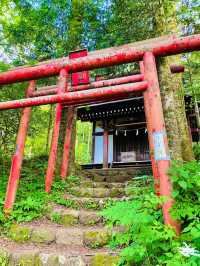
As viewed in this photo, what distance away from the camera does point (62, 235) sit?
5.07 metres

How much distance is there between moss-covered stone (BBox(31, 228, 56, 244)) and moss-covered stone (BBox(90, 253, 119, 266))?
1251mm

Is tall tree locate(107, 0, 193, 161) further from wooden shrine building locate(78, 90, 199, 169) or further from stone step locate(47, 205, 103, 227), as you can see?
wooden shrine building locate(78, 90, 199, 169)

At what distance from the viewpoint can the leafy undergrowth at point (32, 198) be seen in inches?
220

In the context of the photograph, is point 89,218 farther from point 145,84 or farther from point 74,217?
point 145,84

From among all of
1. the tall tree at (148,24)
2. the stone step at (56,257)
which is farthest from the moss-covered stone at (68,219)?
the tall tree at (148,24)

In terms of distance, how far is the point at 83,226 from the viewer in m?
5.55

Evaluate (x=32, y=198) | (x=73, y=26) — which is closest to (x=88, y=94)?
(x=32, y=198)

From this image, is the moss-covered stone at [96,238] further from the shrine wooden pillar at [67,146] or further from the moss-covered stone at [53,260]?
the shrine wooden pillar at [67,146]

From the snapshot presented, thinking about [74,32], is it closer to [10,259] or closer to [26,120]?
[26,120]

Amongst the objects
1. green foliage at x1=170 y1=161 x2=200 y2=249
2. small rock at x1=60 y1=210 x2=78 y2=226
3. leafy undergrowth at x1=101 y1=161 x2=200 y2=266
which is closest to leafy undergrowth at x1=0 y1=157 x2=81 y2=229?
small rock at x1=60 y1=210 x2=78 y2=226

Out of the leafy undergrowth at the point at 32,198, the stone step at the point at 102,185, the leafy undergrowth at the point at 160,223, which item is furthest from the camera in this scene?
the stone step at the point at 102,185

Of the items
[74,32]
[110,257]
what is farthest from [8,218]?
[74,32]

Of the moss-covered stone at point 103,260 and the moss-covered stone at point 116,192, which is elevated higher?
the moss-covered stone at point 116,192

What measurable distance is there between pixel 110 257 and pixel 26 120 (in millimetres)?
3517
